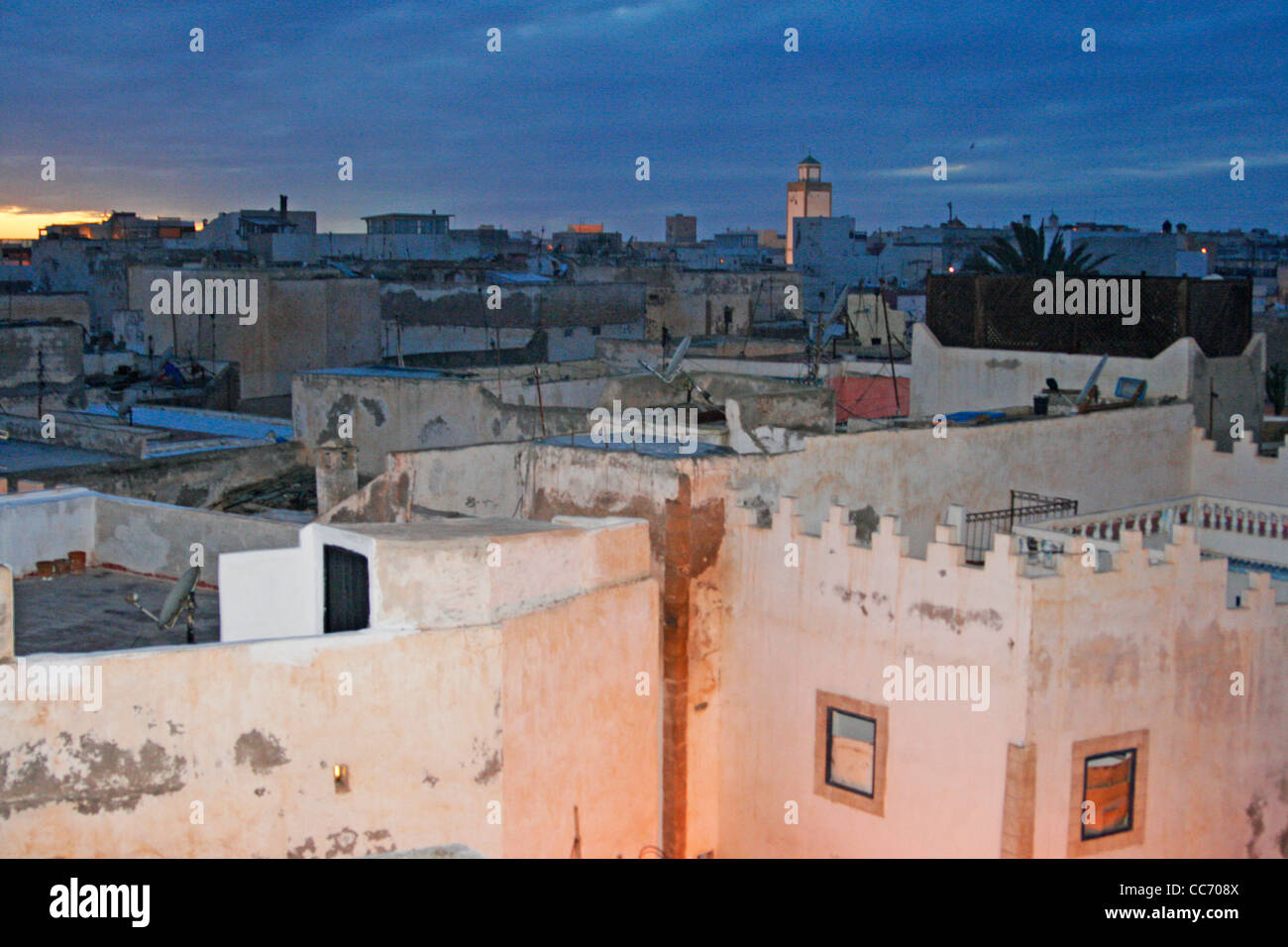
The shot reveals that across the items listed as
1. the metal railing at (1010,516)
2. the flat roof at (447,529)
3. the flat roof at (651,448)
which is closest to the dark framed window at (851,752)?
the metal railing at (1010,516)

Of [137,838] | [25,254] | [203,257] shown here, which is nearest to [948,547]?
[137,838]

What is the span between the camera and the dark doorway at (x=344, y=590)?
32.3 feet

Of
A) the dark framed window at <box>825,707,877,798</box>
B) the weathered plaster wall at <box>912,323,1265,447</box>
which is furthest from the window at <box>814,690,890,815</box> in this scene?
the weathered plaster wall at <box>912,323,1265,447</box>

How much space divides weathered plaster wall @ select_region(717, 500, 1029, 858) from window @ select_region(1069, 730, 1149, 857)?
2.04 feet

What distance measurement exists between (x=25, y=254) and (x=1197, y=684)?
5652 cm

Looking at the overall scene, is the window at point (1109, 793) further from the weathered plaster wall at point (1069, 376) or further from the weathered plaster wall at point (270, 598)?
the weathered plaster wall at point (1069, 376)

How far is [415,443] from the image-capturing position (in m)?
20.5

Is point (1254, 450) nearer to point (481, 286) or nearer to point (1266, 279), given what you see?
point (481, 286)

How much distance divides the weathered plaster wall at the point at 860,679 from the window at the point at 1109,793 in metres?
0.62

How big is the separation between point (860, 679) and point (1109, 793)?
6.39 ft

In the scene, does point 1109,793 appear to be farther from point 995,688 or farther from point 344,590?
point 344,590

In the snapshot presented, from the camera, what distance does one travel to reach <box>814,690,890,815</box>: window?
11453 millimetres

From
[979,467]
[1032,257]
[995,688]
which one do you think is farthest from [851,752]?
[1032,257]

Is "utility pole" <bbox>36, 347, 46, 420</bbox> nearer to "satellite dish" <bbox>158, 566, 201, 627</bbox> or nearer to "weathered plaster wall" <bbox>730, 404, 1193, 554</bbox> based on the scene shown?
"satellite dish" <bbox>158, 566, 201, 627</bbox>
